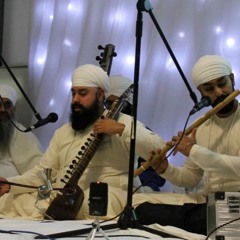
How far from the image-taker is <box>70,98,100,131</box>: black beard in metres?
2.47

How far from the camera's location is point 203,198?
217cm

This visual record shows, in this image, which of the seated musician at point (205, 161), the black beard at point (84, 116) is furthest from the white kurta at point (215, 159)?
the black beard at point (84, 116)

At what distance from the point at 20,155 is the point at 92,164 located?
2.27 feet

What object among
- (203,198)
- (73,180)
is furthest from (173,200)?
(73,180)

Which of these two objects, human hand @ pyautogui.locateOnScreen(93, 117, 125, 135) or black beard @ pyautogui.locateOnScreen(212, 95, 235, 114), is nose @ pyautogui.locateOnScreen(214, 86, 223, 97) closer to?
black beard @ pyautogui.locateOnScreen(212, 95, 235, 114)

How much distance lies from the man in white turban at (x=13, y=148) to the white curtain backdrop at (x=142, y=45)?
35cm

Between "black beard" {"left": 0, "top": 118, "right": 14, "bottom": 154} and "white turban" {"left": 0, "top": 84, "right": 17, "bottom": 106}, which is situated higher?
"white turban" {"left": 0, "top": 84, "right": 17, "bottom": 106}

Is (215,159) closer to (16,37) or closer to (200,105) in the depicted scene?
(200,105)

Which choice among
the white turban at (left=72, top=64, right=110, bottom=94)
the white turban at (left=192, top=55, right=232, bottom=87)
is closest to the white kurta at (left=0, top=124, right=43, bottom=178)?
the white turban at (left=72, top=64, right=110, bottom=94)

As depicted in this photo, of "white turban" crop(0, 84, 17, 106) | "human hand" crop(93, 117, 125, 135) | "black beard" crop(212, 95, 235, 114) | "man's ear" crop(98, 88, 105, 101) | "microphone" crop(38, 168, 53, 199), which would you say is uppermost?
"white turban" crop(0, 84, 17, 106)

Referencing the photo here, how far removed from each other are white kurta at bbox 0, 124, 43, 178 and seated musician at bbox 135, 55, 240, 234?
3.23ft

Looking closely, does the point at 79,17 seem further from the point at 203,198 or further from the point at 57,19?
the point at 203,198

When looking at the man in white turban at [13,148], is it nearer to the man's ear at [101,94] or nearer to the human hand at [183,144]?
the man's ear at [101,94]

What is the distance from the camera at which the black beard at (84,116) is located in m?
2.47
